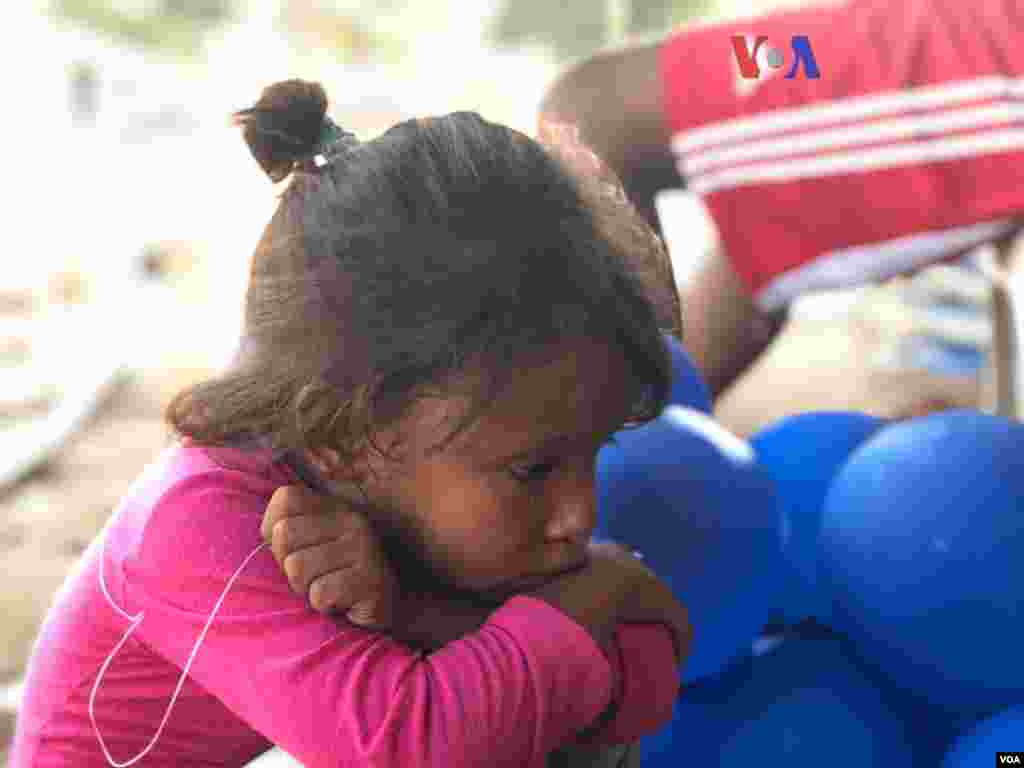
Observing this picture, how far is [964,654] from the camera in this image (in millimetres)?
1027

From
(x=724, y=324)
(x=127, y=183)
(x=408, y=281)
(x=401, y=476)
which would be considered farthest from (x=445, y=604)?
(x=127, y=183)

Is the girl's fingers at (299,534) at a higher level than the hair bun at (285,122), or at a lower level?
lower

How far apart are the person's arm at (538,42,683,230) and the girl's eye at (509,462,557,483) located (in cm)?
78

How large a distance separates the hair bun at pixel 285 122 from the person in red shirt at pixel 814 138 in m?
0.56

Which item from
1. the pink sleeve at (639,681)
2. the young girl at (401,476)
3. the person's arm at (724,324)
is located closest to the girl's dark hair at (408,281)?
the young girl at (401,476)

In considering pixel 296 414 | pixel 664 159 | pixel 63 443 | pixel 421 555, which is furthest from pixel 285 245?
pixel 63 443

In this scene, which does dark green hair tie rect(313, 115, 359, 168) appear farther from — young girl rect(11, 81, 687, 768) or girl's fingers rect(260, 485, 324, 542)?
girl's fingers rect(260, 485, 324, 542)

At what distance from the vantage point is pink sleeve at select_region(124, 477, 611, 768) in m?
0.69

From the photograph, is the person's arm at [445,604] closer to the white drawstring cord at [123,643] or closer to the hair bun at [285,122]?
the white drawstring cord at [123,643]

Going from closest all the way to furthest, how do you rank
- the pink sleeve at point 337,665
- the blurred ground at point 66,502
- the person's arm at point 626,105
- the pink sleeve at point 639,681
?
the pink sleeve at point 337,665 → the pink sleeve at point 639,681 → the person's arm at point 626,105 → the blurred ground at point 66,502

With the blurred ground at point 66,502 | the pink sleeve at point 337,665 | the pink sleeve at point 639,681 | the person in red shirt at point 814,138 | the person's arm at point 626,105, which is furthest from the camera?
the blurred ground at point 66,502

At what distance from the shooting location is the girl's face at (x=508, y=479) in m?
0.72

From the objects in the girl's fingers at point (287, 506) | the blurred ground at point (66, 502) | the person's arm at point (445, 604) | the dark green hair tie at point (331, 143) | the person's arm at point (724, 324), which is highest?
the dark green hair tie at point (331, 143)

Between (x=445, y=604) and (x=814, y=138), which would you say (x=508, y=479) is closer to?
(x=445, y=604)
